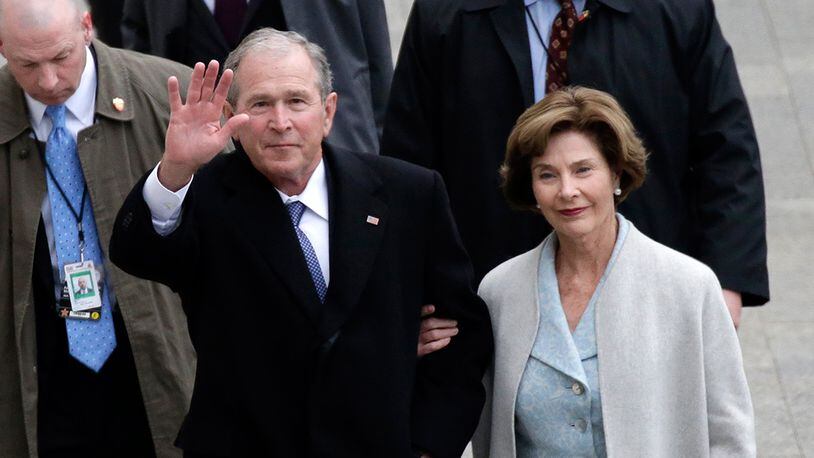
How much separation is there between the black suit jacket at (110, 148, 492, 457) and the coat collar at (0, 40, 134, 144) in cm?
90

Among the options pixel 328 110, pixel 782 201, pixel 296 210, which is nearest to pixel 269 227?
pixel 296 210

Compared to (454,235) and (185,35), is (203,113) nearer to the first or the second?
(454,235)

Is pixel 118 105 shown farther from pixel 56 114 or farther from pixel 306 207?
pixel 306 207

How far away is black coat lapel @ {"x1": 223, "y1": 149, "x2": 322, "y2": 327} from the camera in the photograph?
4.12 m

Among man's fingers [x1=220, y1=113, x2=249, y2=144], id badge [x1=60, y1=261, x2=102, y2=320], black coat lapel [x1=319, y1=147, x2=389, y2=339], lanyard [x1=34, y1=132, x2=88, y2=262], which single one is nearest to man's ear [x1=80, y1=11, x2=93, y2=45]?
lanyard [x1=34, y1=132, x2=88, y2=262]

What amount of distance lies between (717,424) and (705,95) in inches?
48.2

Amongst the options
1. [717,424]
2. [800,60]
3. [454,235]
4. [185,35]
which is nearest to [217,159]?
[454,235]

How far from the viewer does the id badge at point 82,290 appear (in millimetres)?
4938

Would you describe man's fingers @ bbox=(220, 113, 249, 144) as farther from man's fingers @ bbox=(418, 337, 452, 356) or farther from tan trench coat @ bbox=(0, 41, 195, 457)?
tan trench coat @ bbox=(0, 41, 195, 457)

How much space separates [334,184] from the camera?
4.26m

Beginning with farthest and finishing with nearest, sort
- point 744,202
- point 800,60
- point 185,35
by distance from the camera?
1. point 800,60
2. point 185,35
3. point 744,202

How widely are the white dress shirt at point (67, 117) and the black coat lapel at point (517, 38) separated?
3.78ft

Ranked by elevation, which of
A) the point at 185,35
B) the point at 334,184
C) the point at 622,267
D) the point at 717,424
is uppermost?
the point at 185,35

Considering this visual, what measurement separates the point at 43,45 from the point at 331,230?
117 cm
